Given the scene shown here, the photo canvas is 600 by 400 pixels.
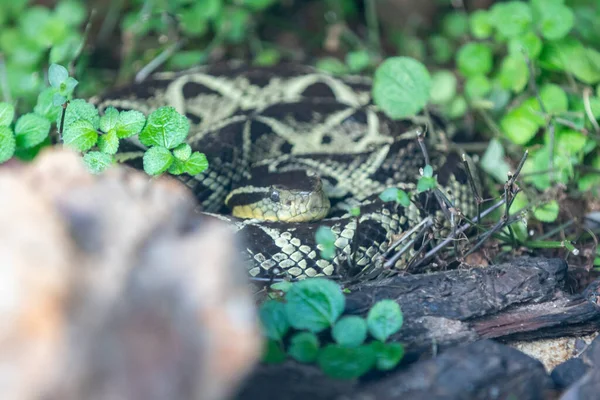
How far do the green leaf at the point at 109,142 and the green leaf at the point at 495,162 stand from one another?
2528 mm

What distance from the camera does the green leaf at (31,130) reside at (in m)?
3.28

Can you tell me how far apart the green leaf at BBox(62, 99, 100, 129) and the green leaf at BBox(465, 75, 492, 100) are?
2910 mm

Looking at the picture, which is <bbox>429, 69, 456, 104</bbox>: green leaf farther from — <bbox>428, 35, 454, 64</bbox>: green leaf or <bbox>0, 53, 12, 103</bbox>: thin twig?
<bbox>0, 53, 12, 103</bbox>: thin twig

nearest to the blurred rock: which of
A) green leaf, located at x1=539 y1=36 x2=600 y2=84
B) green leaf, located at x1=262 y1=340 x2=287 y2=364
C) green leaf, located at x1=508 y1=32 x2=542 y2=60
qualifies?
green leaf, located at x1=262 y1=340 x2=287 y2=364

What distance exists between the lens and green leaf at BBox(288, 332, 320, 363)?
2439mm

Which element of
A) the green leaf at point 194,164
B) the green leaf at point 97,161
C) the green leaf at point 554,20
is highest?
the green leaf at point 554,20

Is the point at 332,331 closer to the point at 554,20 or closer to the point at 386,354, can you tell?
the point at 386,354

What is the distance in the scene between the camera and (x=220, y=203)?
4227 mm

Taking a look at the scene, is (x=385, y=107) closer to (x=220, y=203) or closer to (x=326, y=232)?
(x=220, y=203)

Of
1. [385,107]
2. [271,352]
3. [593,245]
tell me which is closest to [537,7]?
[385,107]

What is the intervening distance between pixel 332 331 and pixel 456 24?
4.40 metres

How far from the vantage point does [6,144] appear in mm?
3115

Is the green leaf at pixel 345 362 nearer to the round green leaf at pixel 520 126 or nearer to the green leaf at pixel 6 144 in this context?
the green leaf at pixel 6 144

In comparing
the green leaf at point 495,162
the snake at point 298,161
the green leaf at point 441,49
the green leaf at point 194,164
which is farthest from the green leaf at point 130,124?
the green leaf at point 441,49
